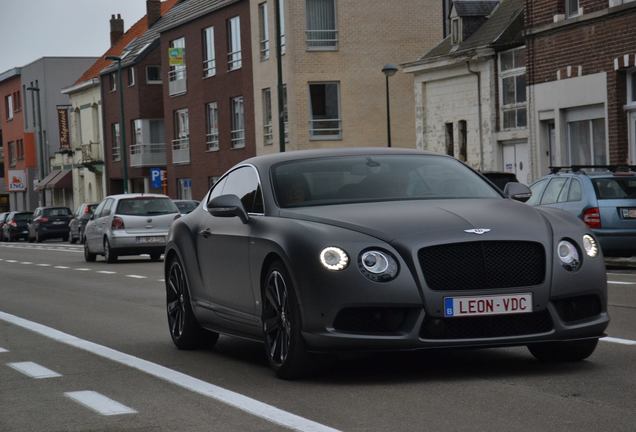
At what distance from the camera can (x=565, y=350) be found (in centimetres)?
893

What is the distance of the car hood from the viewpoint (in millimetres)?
8297

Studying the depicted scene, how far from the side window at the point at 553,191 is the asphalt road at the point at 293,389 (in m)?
9.71

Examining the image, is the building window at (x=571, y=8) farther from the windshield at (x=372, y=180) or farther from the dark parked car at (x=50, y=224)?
the dark parked car at (x=50, y=224)

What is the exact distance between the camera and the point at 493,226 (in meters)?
8.41

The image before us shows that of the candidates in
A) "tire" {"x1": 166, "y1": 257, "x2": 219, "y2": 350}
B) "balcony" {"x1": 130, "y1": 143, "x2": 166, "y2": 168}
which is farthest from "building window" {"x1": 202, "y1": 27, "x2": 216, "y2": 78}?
"tire" {"x1": 166, "y1": 257, "x2": 219, "y2": 350}

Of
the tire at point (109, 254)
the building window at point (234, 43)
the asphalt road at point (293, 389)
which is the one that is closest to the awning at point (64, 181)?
the building window at point (234, 43)

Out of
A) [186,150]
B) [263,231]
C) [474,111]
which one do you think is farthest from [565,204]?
[186,150]

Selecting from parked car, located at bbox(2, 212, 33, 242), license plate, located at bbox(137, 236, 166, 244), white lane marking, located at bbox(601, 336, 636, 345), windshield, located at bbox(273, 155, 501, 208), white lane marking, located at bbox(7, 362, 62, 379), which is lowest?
parked car, located at bbox(2, 212, 33, 242)

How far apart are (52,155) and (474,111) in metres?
55.8

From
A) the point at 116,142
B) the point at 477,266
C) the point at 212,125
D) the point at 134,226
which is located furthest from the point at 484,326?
the point at 116,142

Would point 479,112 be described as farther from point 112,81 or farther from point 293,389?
point 112,81

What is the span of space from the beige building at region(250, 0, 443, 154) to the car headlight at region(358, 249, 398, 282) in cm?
4316

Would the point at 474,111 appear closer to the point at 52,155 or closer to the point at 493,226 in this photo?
the point at 493,226

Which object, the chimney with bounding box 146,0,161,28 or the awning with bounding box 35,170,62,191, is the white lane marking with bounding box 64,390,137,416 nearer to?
the chimney with bounding box 146,0,161,28
